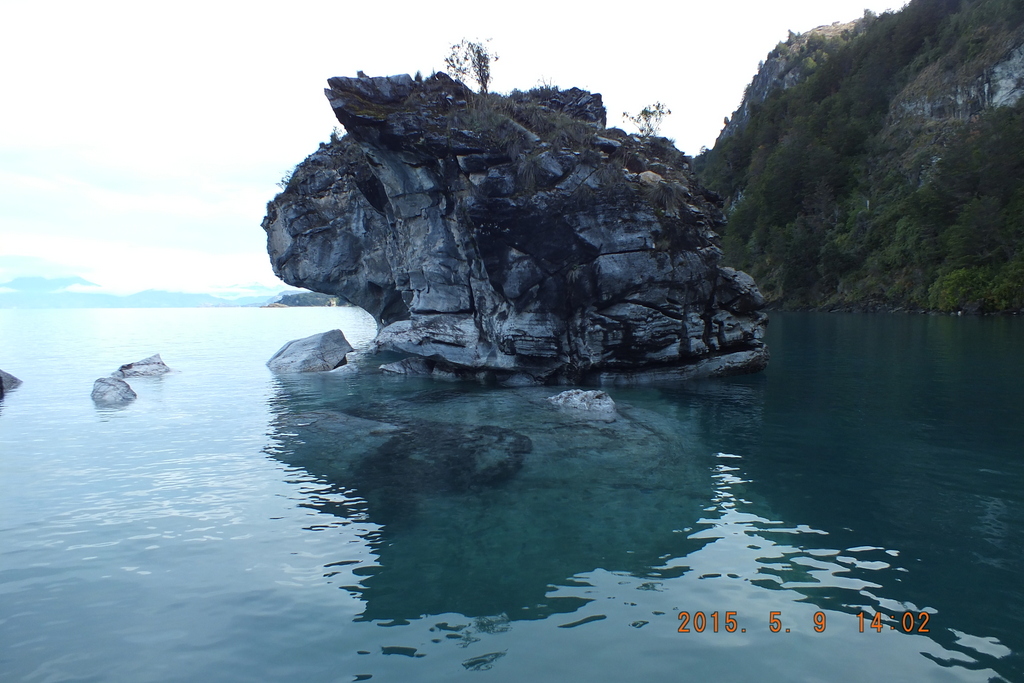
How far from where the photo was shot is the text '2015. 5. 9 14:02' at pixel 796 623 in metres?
5.95

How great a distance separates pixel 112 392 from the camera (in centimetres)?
2119

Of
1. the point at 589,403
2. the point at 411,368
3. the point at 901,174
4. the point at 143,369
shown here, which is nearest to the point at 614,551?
the point at 589,403

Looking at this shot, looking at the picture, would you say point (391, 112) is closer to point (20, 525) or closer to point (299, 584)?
point (20, 525)

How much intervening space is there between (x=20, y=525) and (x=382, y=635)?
26.1 feet

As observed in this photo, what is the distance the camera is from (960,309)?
47094mm

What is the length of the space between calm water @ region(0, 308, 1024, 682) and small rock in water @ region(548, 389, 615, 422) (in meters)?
0.75

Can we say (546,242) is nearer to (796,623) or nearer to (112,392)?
(796,623)

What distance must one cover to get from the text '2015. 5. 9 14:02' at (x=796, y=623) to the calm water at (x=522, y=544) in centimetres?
4

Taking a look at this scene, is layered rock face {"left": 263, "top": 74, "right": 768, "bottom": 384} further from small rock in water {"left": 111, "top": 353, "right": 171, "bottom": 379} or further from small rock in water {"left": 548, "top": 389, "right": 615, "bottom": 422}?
small rock in water {"left": 111, "top": 353, "right": 171, "bottom": 379}

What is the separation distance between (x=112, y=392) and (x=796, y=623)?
79.8ft

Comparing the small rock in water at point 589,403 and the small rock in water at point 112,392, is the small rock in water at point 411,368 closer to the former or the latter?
the small rock in water at point 589,403

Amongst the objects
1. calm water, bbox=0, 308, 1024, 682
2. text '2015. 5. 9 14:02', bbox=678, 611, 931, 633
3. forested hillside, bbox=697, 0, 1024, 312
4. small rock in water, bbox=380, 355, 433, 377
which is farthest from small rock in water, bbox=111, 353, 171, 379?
forested hillside, bbox=697, 0, 1024, 312

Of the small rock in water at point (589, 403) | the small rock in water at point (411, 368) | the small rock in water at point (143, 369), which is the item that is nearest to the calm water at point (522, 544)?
the small rock in water at point (589, 403)

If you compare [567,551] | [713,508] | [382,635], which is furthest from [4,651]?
[713,508]
